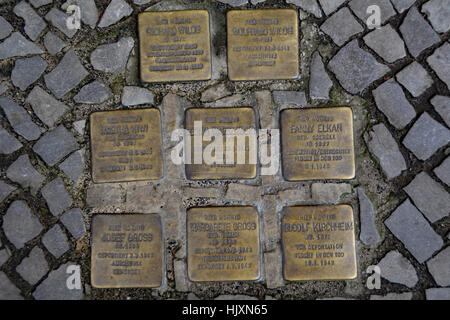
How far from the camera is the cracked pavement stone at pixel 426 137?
1881 mm

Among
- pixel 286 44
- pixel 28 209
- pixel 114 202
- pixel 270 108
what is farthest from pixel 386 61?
pixel 28 209

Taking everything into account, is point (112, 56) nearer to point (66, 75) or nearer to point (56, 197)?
point (66, 75)

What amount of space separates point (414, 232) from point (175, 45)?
1780 millimetres

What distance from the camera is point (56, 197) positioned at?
76.2 inches

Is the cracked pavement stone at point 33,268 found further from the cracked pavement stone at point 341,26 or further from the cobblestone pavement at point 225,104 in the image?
the cracked pavement stone at point 341,26


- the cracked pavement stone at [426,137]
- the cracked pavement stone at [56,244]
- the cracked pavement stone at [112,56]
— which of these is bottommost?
the cracked pavement stone at [56,244]

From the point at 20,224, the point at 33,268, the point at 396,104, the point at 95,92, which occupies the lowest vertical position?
the point at 33,268

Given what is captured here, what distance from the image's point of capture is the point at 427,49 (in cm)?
189

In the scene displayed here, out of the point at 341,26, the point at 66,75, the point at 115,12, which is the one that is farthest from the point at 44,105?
the point at 341,26

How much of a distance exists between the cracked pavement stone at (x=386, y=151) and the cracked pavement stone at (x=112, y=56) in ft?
5.05

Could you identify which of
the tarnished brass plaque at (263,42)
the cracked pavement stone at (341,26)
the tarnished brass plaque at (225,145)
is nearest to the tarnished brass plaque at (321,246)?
the tarnished brass plaque at (225,145)

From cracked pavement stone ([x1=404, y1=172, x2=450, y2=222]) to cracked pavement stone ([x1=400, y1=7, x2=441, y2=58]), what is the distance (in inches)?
30.3

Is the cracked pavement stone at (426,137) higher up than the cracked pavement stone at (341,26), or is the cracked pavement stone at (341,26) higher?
the cracked pavement stone at (341,26)
